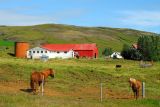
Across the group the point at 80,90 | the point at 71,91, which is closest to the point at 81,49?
the point at 80,90

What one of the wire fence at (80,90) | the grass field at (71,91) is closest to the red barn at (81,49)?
the grass field at (71,91)

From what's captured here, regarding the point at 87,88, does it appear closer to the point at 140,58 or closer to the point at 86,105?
the point at 86,105

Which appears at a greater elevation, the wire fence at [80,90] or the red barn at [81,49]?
the red barn at [81,49]

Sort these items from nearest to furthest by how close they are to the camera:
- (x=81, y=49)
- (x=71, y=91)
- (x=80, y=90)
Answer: (x=71, y=91) < (x=80, y=90) < (x=81, y=49)

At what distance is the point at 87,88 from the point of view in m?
35.8

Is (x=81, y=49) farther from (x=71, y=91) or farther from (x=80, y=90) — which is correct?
(x=71, y=91)

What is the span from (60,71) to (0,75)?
30.6 ft

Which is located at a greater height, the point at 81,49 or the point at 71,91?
the point at 81,49

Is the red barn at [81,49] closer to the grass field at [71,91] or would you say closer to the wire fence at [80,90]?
the grass field at [71,91]

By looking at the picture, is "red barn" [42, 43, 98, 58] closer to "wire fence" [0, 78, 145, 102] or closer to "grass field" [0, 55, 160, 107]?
"grass field" [0, 55, 160, 107]

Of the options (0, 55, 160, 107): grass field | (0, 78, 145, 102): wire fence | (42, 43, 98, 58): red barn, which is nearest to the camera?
(0, 55, 160, 107): grass field

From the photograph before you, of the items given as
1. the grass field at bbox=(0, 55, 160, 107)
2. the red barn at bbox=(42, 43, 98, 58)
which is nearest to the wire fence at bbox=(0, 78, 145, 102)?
the grass field at bbox=(0, 55, 160, 107)

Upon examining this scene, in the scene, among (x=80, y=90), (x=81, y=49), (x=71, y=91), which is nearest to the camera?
(x=71, y=91)

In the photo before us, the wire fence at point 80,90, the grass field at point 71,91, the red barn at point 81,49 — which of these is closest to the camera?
the grass field at point 71,91
